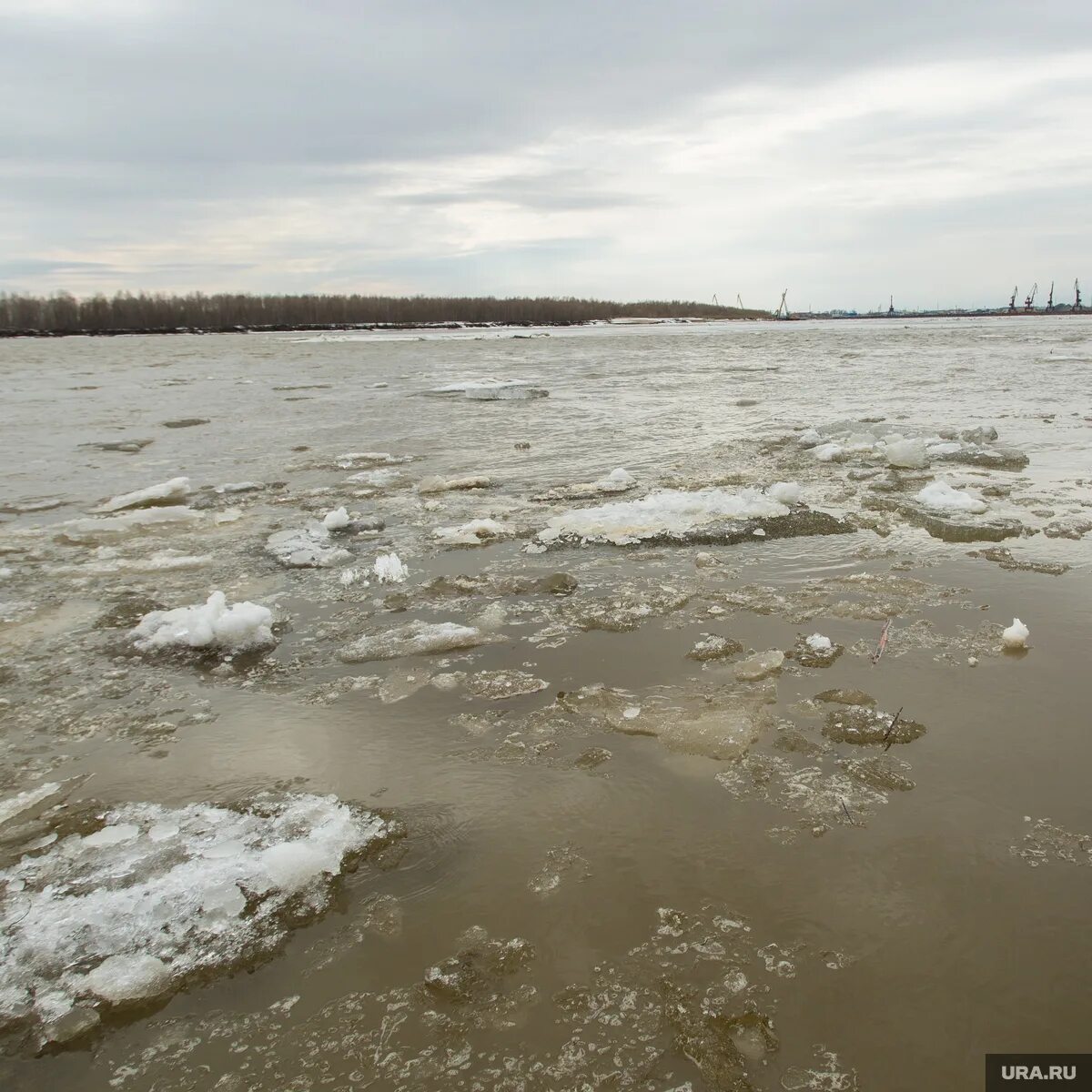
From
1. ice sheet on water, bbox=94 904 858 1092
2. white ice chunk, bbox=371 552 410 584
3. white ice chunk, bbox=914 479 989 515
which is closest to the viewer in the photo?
ice sheet on water, bbox=94 904 858 1092

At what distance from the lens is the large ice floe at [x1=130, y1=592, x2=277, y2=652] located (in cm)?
322

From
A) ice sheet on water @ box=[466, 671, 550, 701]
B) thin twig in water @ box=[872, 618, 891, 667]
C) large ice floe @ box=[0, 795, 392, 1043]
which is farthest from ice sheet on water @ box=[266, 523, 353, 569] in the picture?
thin twig in water @ box=[872, 618, 891, 667]

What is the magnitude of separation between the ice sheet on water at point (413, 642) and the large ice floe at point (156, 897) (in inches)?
39.4

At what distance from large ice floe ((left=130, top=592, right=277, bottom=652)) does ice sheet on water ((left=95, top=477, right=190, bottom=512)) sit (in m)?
2.97

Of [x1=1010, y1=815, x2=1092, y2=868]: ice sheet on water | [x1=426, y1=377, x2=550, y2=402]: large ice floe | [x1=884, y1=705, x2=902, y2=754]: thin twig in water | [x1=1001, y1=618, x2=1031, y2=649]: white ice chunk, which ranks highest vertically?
[x1=426, y1=377, x2=550, y2=402]: large ice floe

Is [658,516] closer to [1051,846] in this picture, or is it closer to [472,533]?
[472,533]

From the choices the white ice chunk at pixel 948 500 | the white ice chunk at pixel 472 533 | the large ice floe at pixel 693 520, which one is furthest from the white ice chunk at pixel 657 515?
the white ice chunk at pixel 948 500

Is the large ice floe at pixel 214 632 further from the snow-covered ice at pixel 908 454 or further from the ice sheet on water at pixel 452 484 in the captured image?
the snow-covered ice at pixel 908 454

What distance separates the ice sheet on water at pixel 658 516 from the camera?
4.65 metres

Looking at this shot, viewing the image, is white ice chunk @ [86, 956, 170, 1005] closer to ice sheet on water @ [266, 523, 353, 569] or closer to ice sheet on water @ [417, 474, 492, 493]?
ice sheet on water @ [266, 523, 353, 569]

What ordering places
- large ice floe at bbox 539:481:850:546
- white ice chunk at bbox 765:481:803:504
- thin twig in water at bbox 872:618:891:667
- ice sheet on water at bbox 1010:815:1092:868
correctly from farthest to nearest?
white ice chunk at bbox 765:481:803:504
large ice floe at bbox 539:481:850:546
thin twig in water at bbox 872:618:891:667
ice sheet on water at bbox 1010:815:1092:868

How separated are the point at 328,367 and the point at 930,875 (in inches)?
843

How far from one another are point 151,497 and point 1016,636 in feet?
20.2

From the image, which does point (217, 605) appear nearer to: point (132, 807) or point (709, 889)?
point (132, 807)
